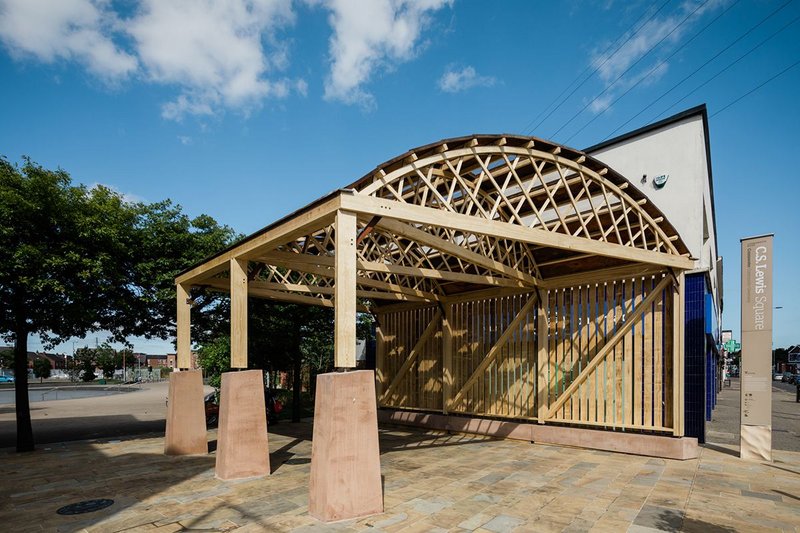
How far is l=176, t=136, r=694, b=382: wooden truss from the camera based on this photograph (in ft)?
20.6

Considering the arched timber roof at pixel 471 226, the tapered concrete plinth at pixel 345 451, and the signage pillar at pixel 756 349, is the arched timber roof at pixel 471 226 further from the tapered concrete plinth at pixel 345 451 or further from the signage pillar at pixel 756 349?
the tapered concrete plinth at pixel 345 451

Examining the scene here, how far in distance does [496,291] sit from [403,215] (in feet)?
22.2

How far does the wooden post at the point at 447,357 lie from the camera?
13.4m

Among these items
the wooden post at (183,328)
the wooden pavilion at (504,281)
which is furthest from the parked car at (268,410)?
the wooden post at (183,328)

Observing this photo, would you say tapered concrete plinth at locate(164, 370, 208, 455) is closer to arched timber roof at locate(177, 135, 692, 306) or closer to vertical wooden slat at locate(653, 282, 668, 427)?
→ arched timber roof at locate(177, 135, 692, 306)

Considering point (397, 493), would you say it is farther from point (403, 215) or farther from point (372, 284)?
point (372, 284)

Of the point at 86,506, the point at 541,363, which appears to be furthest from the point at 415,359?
the point at 86,506

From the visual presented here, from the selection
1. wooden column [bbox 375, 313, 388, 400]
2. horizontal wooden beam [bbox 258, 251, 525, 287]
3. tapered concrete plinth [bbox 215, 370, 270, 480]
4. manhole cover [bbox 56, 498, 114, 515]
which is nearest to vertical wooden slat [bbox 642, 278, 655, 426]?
horizontal wooden beam [bbox 258, 251, 525, 287]

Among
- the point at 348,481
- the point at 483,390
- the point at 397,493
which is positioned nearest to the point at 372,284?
the point at 483,390

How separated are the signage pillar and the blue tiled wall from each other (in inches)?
31.8

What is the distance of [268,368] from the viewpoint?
16.5 metres

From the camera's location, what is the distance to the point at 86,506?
6.50 meters

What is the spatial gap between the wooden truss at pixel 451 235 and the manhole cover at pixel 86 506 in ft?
8.93

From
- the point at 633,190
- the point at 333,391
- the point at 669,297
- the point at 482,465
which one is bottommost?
the point at 482,465
